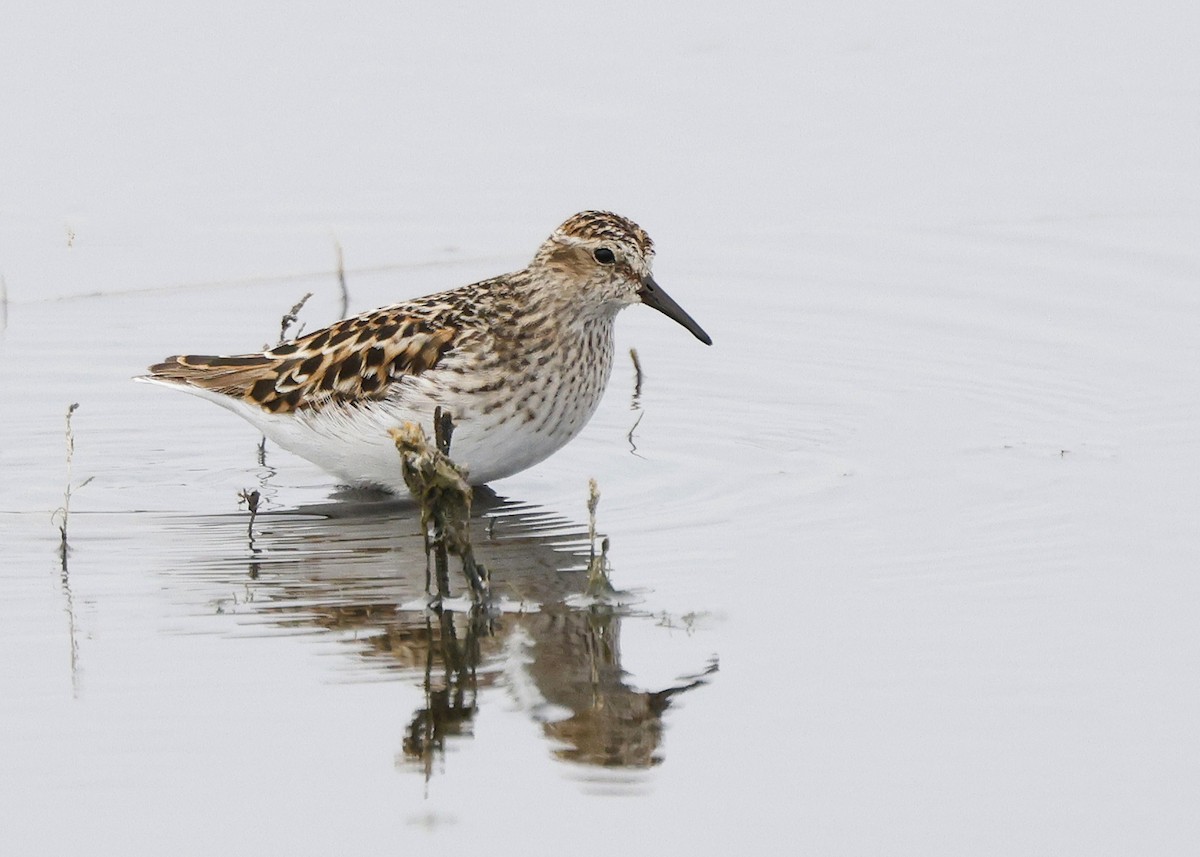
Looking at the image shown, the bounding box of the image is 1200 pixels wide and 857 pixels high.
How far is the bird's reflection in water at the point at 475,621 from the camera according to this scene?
6797 millimetres

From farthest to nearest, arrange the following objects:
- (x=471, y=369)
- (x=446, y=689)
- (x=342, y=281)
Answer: (x=342, y=281) < (x=471, y=369) < (x=446, y=689)

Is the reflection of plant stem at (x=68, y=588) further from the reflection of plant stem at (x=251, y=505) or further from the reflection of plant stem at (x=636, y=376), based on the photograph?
the reflection of plant stem at (x=636, y=376)

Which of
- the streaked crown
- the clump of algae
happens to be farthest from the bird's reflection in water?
the streaked crown

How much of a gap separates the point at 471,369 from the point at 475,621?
2.36m

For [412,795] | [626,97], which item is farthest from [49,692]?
[626,97]

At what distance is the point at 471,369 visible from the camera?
388 inches

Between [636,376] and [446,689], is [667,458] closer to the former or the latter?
[636,376]

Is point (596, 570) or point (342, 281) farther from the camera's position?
point (342, 281)

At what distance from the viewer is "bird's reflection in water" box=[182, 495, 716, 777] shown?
22.3 ft

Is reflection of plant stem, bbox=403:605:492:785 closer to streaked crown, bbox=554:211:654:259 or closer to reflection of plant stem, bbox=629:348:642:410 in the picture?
streaked crown, bbox=554:211:654:259

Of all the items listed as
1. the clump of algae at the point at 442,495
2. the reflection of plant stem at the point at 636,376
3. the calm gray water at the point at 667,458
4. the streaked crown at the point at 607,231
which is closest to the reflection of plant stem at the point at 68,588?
the calm gray water at the point at 667,458

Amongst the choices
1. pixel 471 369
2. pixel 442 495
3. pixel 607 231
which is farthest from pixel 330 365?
pixel 442 495

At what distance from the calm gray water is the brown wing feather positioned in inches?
18.1

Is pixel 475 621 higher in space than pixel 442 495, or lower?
lower
